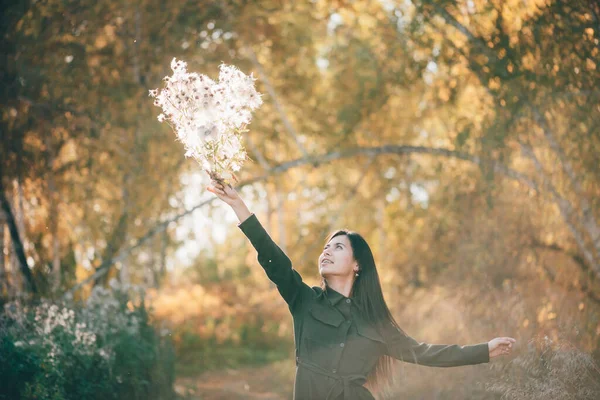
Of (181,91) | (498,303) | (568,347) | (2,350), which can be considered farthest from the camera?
(498,303)

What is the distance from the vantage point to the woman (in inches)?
141

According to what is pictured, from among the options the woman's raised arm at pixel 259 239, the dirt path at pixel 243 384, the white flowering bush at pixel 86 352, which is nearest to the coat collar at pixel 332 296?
the woman's raised arm at pixel 259 239

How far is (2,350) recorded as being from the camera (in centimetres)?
583

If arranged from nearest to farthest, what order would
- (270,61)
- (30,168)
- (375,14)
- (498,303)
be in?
(498,303)
(30,168)
(375,14)
(270,61)

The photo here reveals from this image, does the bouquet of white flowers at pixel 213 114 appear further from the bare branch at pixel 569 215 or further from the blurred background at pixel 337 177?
the bare branch at pixel 569 215

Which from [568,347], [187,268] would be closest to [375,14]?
[568,347]

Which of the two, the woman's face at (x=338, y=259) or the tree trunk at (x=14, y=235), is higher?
the tree trunk at (x=14, y=235)

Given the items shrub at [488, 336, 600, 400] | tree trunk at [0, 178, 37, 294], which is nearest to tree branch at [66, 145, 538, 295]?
tree trunk at [0, 178, 37, 294]

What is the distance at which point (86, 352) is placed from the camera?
6230mm

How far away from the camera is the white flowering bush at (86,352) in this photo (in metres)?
5.76

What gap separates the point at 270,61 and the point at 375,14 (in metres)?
3.27

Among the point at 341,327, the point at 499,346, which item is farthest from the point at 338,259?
the point at 499,346

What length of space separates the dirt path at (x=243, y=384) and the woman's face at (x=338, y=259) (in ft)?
16.8

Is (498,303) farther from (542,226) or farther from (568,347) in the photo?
(568,347)
